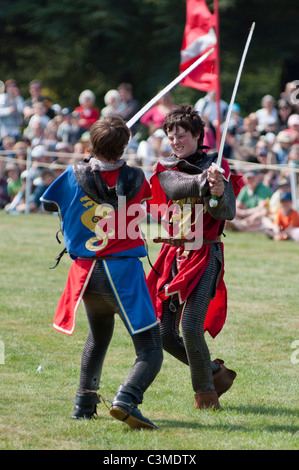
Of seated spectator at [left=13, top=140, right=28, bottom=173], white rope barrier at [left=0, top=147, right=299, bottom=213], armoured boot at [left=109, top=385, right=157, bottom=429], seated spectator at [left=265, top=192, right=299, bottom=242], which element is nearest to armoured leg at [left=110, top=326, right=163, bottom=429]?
armoured boot at [left=109, top=385, right=157, bottom=429]

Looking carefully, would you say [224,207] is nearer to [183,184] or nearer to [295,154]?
[183,184]

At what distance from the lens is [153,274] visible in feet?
18.0

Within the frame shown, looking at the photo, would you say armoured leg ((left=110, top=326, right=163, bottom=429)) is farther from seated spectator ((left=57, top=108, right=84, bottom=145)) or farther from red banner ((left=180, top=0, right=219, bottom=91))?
seated spectator ((left=57, top=108, right=84, bottom=145))

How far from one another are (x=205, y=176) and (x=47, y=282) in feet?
16.8

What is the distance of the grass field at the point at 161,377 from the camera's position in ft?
15.3

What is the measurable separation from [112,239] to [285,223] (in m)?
8.67

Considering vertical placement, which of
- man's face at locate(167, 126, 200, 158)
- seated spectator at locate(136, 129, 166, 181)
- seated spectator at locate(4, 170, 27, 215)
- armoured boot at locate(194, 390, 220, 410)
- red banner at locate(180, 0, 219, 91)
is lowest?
seated spectator at locate(4, 170, 27, 215)

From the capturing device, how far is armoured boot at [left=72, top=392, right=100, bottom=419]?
498cm

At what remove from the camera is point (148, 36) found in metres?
22.7

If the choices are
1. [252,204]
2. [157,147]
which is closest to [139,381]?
[252,204]

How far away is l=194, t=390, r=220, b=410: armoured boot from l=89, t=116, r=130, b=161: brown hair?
1589 mm

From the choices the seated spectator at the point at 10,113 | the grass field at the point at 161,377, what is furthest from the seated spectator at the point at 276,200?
the seated spectator at the point at 10,113

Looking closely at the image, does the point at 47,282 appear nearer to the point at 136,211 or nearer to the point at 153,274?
the point at 153,274

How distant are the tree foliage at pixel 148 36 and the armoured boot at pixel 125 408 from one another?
17.6m
